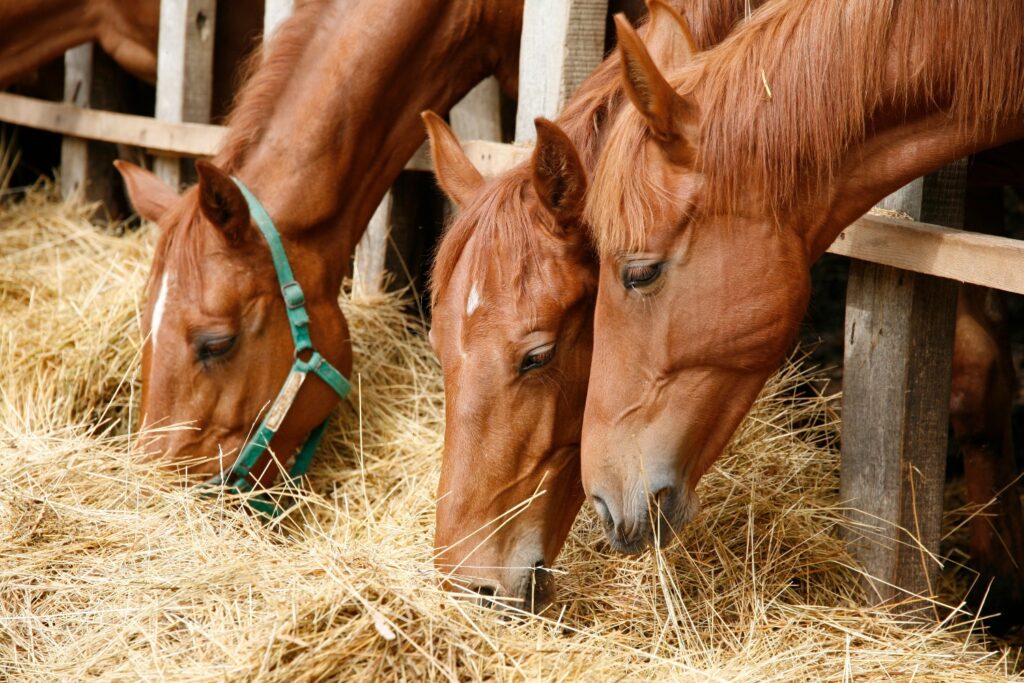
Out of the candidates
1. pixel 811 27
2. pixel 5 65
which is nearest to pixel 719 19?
pixel 811 27

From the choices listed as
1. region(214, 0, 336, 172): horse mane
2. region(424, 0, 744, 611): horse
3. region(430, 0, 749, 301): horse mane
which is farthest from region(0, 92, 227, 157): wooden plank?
region(424, 0, 744, 611): horse

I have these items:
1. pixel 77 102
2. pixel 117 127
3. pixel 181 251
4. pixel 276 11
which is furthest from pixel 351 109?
pixel 77 102

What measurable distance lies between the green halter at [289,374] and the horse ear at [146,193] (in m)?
0.45

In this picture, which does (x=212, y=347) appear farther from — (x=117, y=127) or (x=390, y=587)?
(x=117, y=127)

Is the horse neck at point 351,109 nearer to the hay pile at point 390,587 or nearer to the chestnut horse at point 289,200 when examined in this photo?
the chestnut horse at point 289,200

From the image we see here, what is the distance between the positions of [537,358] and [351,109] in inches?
52.4

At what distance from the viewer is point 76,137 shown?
5.34 meters

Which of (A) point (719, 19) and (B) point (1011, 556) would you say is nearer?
(A) point (719, 19)

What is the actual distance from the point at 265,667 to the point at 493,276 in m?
0.94

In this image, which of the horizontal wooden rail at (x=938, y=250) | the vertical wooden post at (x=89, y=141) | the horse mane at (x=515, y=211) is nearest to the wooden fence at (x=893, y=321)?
the horizontal wooden rail at (x=938, y=250)

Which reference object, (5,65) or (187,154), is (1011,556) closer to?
(187,154)

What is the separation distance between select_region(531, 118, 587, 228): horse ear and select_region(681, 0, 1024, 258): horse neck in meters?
0.34

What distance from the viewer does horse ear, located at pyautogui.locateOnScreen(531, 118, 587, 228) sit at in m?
2.20

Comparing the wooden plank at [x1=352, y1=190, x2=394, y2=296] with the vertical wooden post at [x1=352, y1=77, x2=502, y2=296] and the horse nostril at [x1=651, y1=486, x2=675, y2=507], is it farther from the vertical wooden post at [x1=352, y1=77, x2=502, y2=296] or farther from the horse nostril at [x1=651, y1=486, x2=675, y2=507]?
the horse nostril at [x1=651, y1=486, x2=675, y2=507]
